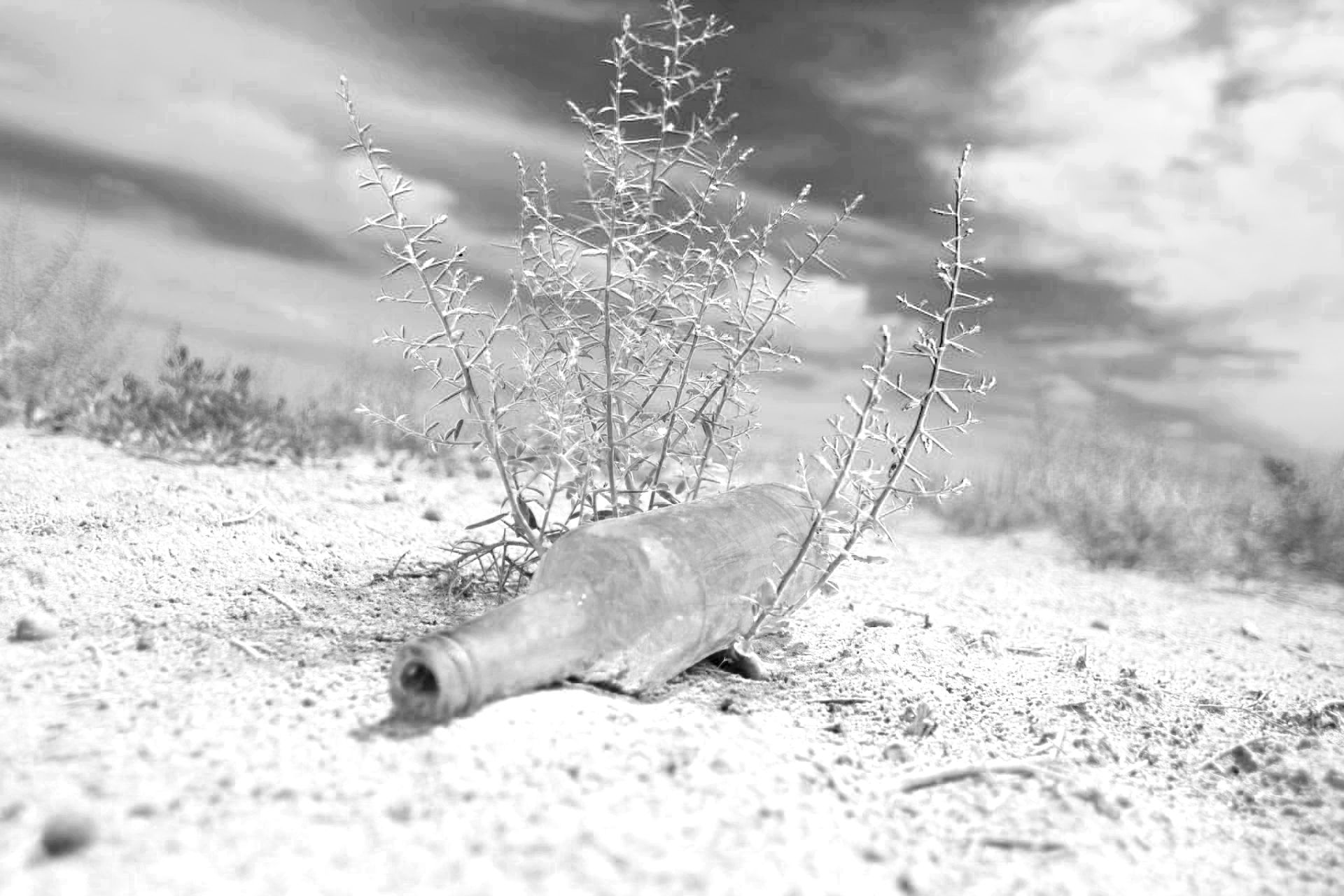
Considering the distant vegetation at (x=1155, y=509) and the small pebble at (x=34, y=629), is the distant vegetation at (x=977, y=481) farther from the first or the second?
→ the small pebble at (x=34, y=629)

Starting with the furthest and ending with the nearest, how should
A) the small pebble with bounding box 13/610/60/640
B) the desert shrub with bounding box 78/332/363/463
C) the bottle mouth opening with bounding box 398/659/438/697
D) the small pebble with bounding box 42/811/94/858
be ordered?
the desert shrub with bounding box 78/332/363/463 → the small pebble with bounding box 13/610/60/640 → the bottle mouth opening with bounding box 398/659/438/697 → the small pebble with bounding box 42/811/94/858

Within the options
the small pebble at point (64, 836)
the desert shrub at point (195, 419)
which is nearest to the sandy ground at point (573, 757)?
the small pebble at point (64, 836)

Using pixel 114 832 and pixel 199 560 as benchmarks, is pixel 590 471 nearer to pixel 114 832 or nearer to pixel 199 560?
pixel 199 560

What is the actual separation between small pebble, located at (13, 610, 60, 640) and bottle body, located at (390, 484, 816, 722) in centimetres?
122

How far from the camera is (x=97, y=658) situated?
2494mm

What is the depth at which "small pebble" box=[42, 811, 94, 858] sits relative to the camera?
1.51 metres

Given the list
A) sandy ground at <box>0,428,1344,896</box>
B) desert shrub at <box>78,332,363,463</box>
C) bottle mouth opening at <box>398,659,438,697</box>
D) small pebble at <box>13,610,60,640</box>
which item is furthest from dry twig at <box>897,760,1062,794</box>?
desert shrub at <box>78,332,363,463</box>

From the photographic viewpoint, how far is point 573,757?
1928 millimetres

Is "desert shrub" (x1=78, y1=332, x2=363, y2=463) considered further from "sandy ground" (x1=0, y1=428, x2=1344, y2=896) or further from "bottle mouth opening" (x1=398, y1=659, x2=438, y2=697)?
"bottle mouth opening" (x1=398, y1=659, x2=438, y2=697)

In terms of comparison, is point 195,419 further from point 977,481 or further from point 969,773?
point 977,481

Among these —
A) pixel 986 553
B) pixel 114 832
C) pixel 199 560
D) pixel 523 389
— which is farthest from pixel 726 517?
pixel 986 553

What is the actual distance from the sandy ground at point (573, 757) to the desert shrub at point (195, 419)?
188cm

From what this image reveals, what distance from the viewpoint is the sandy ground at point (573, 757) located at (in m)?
1.59

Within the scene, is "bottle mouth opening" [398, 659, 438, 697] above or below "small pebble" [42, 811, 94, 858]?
above
